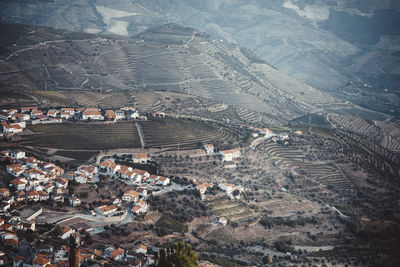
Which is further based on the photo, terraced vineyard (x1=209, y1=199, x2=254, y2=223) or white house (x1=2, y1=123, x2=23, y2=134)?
white house (x1=2, y1=123, x2=23, y2=134)

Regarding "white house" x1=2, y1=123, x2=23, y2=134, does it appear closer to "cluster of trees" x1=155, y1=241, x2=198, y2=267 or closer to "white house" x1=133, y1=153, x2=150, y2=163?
"white house" x1=133, y1=153, x2=150, y2=163

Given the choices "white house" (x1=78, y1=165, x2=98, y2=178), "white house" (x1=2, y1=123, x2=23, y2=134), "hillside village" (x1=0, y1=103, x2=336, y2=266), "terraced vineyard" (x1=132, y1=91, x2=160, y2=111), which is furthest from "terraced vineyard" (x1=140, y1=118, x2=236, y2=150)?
"white house" (x1=2, y1=123, x2=23, y2=134)

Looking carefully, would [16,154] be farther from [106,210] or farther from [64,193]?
[106,210]

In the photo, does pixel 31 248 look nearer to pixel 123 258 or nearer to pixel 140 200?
pixel 123 258

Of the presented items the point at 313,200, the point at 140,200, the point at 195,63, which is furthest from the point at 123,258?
the point at 195,63

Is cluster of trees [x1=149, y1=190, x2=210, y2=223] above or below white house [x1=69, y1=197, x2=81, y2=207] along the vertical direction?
below

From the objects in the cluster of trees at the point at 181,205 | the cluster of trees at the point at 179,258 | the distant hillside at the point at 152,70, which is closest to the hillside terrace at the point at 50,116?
the cluster of trees at the point at 181,205

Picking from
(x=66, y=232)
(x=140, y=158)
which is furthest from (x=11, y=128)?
(x=66, y=232)
